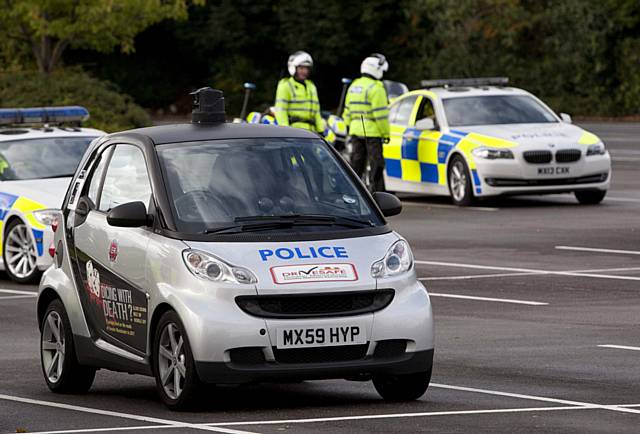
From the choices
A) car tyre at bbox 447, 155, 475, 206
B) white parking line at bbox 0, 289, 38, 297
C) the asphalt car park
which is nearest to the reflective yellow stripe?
car tyre at bbox 447, 155, 475, 206

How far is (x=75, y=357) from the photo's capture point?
10867mm

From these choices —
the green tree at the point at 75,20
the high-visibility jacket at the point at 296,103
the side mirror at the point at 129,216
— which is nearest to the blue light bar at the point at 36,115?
the high-visibility jacket at the point at 296,103

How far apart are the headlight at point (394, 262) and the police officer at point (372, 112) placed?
48.0ft

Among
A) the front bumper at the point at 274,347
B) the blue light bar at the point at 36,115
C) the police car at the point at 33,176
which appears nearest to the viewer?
the front bumper at the point at 274,347

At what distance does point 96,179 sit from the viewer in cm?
1109

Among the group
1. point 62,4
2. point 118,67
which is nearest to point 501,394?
point 62,4

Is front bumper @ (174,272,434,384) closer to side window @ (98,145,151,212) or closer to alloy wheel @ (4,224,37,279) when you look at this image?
side window @ (98,145,151,212)

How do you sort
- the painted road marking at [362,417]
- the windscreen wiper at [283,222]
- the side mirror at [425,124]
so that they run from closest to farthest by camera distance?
1. the painted road marking at [362,417]
2. the windscreen wiper at [283,222]
3. the side mirror at [425,124]

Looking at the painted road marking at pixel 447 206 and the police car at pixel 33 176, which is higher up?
the police car at pixel 33 176

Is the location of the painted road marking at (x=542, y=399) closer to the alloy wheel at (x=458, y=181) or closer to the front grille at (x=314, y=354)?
the front grille at (x=314, y=354)

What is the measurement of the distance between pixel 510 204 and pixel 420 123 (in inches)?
65.1

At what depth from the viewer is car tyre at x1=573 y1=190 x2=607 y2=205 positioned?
24.6m

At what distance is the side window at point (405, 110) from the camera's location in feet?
87.0

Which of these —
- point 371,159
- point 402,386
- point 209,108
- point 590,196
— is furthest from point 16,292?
point 590,196
